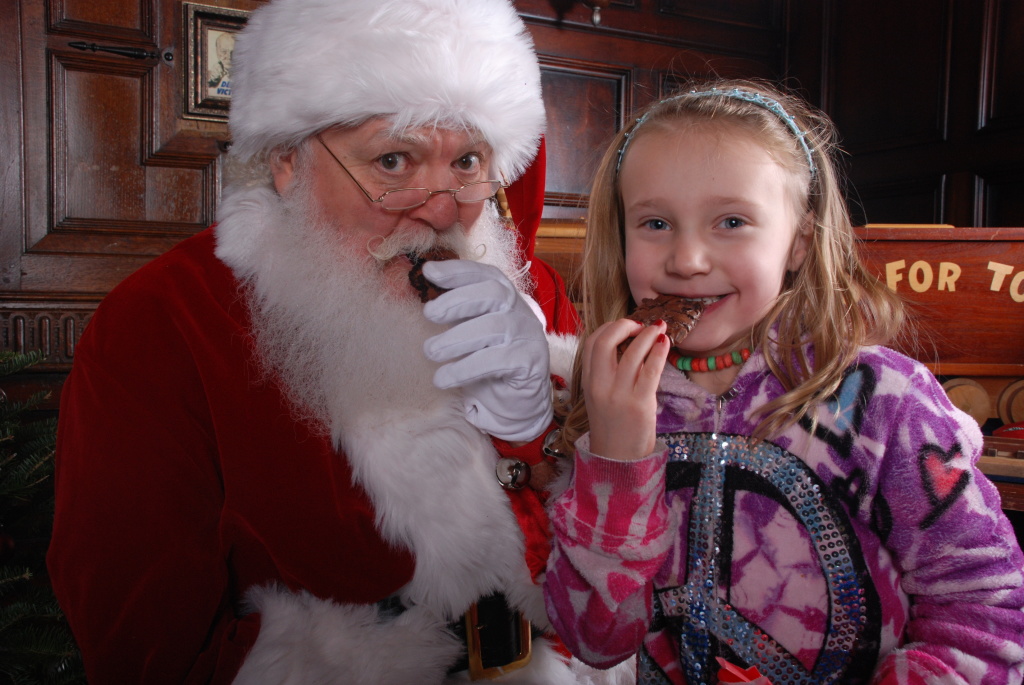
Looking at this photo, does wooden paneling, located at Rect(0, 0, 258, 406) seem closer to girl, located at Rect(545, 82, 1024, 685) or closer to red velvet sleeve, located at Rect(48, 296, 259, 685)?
red velvet sleeve, located at Rect(48, 296, 259, 685)

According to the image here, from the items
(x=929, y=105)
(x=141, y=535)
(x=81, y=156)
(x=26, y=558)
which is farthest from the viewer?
(x=929, y=105)

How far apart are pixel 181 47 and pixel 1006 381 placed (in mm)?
3267

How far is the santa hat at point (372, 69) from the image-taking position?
1.35 meters

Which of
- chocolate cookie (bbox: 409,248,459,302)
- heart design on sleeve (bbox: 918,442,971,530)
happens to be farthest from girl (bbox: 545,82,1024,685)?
chocolate cookie (bbox: 409,248,459,302)

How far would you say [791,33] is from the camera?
12.8 ft

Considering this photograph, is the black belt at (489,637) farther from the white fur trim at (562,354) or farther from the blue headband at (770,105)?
the blue headband at (770,105)

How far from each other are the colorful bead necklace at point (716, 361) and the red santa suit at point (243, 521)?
0.39m

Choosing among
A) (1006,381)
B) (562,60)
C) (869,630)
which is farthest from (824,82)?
(869,630)

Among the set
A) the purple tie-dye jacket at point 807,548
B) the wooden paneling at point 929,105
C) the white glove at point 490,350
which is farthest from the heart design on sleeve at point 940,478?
the wooden paneling at point 929,105

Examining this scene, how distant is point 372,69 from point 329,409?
0.66m

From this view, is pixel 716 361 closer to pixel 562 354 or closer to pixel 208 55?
pixel 562 354

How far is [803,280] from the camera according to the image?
110 centimetres

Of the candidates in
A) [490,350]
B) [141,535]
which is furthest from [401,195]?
[141,535]

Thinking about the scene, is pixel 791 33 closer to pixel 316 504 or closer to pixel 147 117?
pixel 147 117
